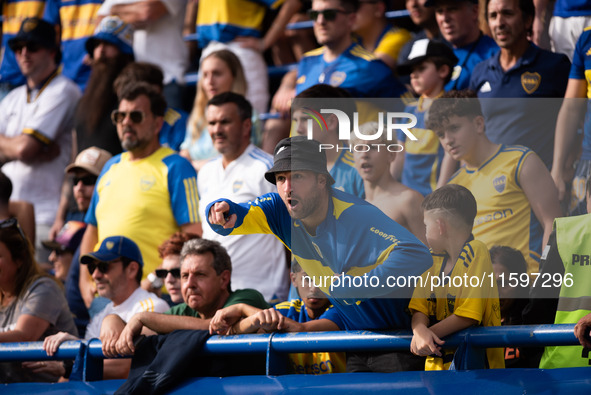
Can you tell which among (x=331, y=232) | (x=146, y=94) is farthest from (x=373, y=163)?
(x=146, y=94)

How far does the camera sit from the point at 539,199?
4633 mm

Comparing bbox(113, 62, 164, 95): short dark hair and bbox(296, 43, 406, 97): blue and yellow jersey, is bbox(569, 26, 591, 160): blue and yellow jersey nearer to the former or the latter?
bbox(296, 43, 406, 97): blue and yellow jersey

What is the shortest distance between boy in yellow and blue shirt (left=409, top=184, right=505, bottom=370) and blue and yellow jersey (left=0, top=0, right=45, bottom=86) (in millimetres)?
6227

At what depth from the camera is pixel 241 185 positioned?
579cm

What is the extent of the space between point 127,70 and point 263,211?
329cm

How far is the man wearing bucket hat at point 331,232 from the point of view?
389cm

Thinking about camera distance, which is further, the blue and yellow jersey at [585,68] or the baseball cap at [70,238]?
the baseball cap at [70,238]

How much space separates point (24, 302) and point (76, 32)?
4.21m

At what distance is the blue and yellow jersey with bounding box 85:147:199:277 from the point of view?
5.99 metres

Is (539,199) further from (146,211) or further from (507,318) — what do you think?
(146,211)

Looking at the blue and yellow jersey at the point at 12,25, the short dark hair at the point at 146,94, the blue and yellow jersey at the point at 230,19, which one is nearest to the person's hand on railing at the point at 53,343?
the short dark hair at the point at 146,94

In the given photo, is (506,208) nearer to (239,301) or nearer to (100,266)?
(239,301)

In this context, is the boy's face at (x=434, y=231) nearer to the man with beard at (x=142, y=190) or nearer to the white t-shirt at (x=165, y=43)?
the man with beard at (x=142, y=190)

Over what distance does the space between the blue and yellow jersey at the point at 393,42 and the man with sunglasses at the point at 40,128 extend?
278 cm
